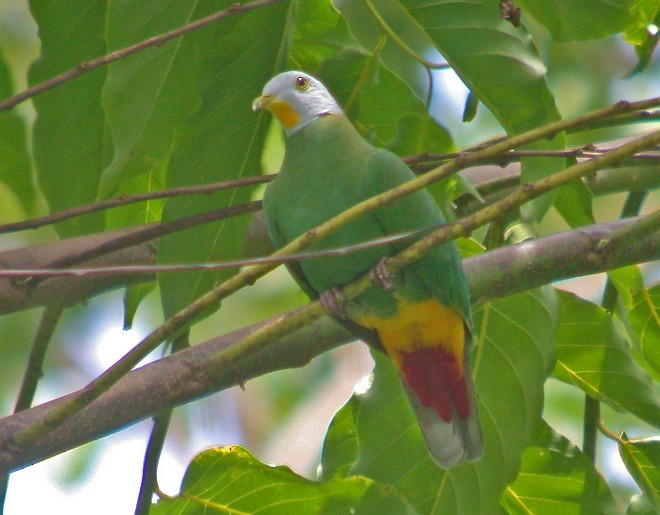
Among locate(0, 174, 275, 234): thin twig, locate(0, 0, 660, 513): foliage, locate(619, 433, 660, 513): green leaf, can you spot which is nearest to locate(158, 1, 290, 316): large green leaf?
locate(0, 0, 660, 513): foliage

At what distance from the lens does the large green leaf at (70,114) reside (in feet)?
7.76

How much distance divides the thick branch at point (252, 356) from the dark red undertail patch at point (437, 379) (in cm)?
22

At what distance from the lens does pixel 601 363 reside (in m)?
2.50

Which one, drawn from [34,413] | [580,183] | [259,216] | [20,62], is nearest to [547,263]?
[580,183]

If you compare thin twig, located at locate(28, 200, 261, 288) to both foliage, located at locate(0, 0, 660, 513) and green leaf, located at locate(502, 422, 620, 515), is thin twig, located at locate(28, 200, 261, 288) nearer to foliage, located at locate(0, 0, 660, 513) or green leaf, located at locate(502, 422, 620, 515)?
foliage, located at locate(0, 0, 660, 513)

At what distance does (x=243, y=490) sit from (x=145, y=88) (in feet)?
3.40

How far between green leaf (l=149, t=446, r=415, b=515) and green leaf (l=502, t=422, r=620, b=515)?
0.58 meters

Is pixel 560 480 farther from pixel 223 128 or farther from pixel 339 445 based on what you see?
pixel 223 128

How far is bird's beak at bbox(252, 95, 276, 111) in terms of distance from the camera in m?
2.36

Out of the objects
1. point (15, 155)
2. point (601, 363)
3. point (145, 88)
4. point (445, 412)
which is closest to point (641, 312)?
point (601, 363)

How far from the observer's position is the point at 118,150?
2.04 meters

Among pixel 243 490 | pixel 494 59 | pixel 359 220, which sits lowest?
pixel 243 490

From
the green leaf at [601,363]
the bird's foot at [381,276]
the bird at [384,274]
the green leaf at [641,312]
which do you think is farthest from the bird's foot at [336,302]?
the green leaf at [641,312]

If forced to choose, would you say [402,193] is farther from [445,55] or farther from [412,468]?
[412,468]
